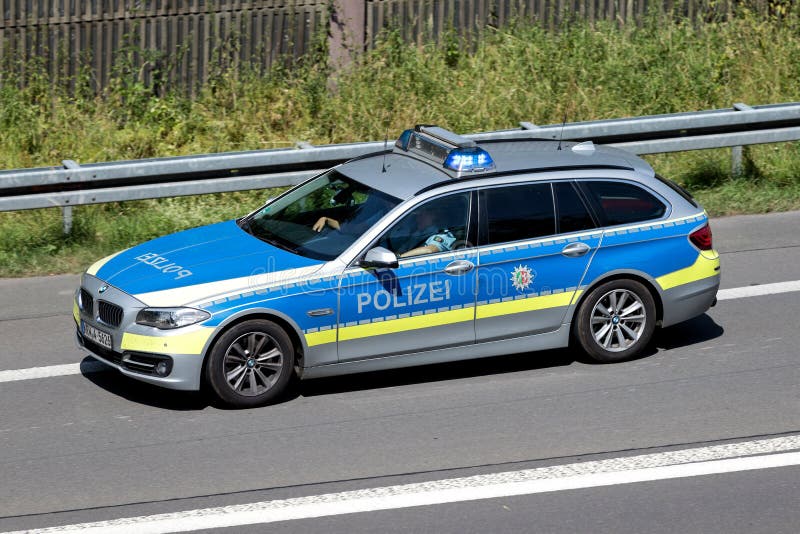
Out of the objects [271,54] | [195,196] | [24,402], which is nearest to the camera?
[24,402]

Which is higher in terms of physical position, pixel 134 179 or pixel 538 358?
pixel 134 179

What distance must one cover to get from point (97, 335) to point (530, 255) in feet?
9.87

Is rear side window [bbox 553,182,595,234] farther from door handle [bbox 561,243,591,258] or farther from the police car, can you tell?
door handle [bbox 561,243,591,258]

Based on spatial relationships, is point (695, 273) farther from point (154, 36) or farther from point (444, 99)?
point (154, 36)

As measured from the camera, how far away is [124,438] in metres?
7.50

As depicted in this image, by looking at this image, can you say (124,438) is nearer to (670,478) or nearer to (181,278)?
(181,278)

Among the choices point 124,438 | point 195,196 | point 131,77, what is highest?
point 131,77

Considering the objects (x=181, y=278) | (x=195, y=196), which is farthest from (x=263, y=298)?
(x=195, y=196)

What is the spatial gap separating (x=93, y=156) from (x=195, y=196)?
1523 millimetres

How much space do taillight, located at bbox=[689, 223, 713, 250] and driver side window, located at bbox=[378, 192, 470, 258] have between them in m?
1.82

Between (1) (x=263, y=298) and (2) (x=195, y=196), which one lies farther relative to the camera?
(2) (x=195, y=196)

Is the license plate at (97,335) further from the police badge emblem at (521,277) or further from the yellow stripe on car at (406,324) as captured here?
the police badge emblem at (521,277)

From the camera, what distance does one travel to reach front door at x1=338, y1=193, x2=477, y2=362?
7988 mm

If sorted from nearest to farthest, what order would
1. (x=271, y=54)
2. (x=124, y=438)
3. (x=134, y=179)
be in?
1. (x=124, y=438)
2. (x=134, y=179)
3. (x=271, y=54)
